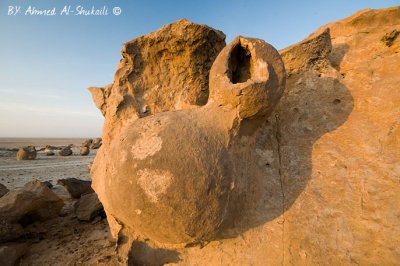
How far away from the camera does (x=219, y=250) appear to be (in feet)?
6.50

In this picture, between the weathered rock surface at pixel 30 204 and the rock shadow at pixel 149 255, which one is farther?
the weathered rock surface at pixel 30 204

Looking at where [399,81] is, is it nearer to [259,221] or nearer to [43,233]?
[259,221]

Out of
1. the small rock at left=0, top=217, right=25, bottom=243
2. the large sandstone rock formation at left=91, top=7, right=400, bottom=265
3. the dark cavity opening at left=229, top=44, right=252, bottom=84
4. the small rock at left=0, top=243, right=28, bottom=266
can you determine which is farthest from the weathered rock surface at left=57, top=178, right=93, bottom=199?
the dark cavity opening at left=229, top=44, right=252, bottom=84

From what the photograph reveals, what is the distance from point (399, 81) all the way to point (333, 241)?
157cm

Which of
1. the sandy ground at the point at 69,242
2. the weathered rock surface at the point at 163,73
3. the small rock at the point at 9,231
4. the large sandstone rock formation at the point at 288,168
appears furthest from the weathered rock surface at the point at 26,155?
the large sandstone rock formation at the point at 288,168

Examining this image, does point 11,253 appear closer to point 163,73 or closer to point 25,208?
point 25,208

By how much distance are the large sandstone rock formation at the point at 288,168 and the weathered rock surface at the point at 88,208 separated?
1.65m

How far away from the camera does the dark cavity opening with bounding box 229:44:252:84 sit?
2098mm

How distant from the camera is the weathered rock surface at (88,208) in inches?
152

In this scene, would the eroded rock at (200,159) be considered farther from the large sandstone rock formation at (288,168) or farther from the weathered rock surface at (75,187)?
the weathered rock surface at (75,187)

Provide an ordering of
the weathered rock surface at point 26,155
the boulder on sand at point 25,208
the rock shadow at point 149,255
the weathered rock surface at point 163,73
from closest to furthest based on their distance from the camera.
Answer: the rock shadow at point 149,255 → the weathered rock surface at point 163,73 → the boulder on sand at point 25,208 → the weathered rock surface at point 26,155

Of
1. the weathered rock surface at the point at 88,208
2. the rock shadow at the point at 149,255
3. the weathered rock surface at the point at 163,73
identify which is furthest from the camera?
the weathered rock surface at the point at 88,208

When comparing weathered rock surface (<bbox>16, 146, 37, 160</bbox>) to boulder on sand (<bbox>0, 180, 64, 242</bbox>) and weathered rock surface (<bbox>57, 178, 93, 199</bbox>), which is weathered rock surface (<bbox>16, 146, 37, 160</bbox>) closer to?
weathered rock surface (<bbox>57, 178, 93, 199</bbox>)

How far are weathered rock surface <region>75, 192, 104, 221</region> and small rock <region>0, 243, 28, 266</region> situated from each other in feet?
3.22
